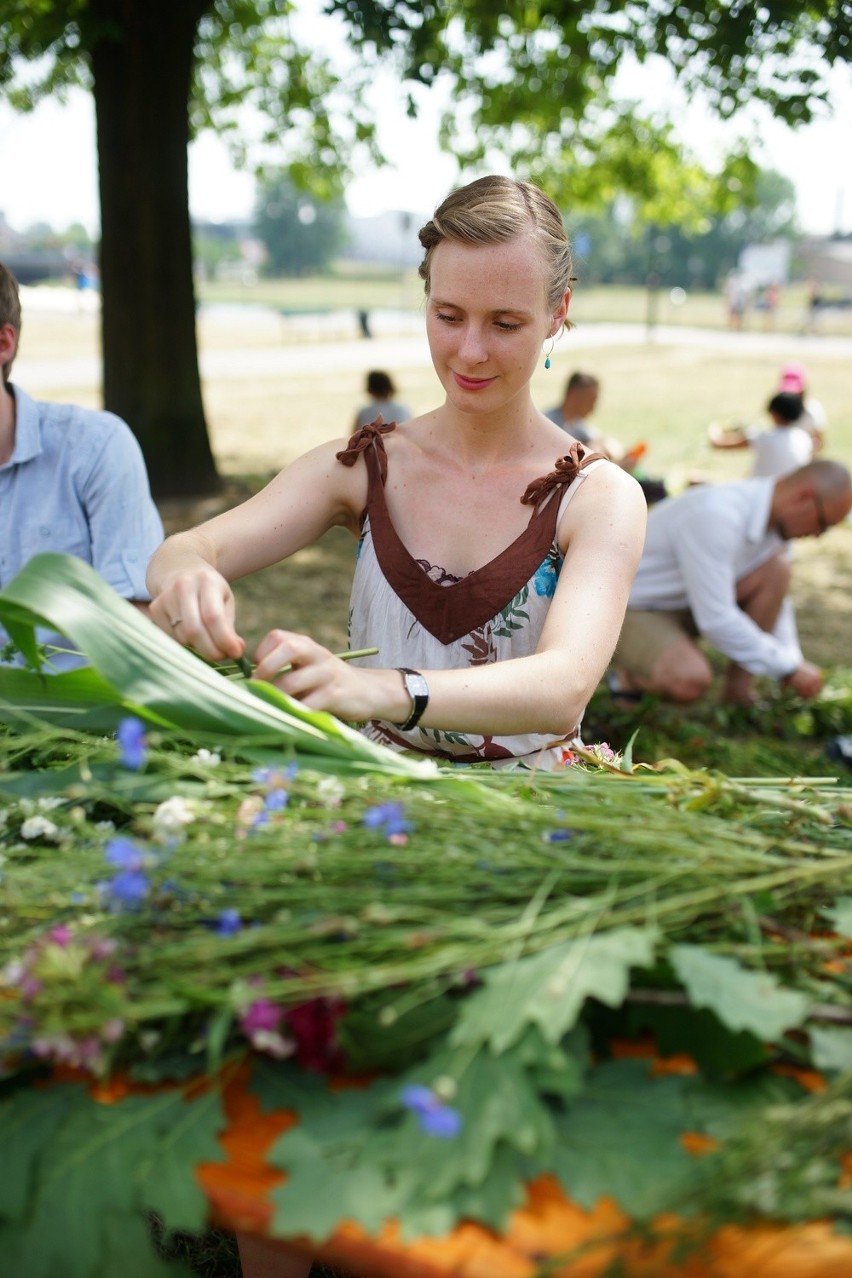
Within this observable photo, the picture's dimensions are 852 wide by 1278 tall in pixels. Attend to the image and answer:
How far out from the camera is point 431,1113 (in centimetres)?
91

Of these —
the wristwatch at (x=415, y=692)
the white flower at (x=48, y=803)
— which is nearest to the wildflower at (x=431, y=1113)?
the white flower at (x=48, y=803)

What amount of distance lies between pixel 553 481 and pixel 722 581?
115 inches

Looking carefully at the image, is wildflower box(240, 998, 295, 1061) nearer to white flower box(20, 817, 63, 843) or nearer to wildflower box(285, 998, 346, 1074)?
wildflower box(285, 998, 346, 1074)

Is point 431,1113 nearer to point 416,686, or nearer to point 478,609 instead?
point 416,686

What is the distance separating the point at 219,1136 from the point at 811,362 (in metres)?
26.4

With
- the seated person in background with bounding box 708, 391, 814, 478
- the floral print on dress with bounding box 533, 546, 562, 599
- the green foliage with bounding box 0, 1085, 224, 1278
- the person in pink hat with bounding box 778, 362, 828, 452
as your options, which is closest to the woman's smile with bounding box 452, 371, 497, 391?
the floral print on dress with bounding box 533, 546, 562, 599

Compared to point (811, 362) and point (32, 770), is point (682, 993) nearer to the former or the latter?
point (32, 770)

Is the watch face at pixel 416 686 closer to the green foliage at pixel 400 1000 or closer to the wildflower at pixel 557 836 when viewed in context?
the green foliage at pixel 400 1000

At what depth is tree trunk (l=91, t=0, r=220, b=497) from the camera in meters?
7.77

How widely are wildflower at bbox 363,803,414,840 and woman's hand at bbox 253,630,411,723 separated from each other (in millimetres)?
341

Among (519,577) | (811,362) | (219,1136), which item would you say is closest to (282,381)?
(811,362)

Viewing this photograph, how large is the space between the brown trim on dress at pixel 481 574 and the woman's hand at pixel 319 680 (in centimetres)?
69

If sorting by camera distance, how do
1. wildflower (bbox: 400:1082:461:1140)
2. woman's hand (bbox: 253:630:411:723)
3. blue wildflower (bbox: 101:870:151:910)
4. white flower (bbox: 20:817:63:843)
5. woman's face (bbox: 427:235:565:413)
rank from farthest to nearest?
woman's face (bbox: 427:235:565:413) < woman's hand (bbox: 253:630:411:723) < white flower (bbox: 20:817:63:843) < blue wildflower (bbox: 101:870:151:910) < wildflower (bbox: 400:1082:461:1140)

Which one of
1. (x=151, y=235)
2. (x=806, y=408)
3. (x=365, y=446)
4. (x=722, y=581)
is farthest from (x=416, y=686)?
(x=151, y=235)
